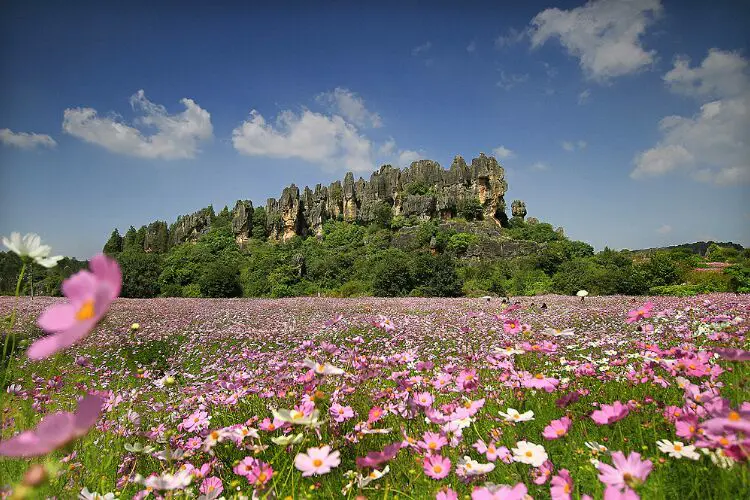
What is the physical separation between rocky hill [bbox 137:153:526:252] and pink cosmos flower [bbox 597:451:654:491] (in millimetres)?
50386

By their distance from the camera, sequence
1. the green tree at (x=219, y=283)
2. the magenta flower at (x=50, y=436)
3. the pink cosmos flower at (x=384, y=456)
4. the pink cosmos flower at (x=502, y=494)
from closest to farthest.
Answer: the magenta flower at (x=50, y=436) < the pink cosmos flower at (x=502, y=494) < the pink cosmos flower at (x=384, y=456) < the green tree at (x=219, y=283)

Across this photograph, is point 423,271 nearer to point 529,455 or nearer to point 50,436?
point 529,455

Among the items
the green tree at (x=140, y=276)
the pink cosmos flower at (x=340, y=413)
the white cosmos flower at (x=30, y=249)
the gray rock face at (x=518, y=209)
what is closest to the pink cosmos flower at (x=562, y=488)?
the pink cosmos flower at (x=340, y=413)

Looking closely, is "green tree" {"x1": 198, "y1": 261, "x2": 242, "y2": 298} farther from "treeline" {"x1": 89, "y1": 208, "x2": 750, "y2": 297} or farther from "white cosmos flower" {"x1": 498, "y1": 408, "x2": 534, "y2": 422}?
"white cosmos flower" {"x1": 498, "y1": 408, "x2": 534, "y2": 422}

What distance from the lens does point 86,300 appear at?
63cm

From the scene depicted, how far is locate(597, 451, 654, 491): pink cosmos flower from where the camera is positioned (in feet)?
3.40

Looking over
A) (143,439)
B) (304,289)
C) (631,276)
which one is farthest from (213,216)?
(143,439)

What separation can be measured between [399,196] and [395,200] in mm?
1033

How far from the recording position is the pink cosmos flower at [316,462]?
1.22 m

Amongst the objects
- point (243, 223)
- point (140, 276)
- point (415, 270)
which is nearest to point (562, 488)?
point (415, 270)

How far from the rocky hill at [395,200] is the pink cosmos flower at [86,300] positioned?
168 ft

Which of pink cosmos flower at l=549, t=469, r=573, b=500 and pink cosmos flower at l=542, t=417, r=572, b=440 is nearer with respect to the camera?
pink cosmos flower at l=549, t=469, r=573, b=500

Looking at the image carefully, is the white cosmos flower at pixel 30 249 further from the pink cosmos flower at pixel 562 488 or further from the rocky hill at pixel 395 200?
the rocky hill at pixel 395 200

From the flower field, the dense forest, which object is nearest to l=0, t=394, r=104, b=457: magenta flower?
the flower field
